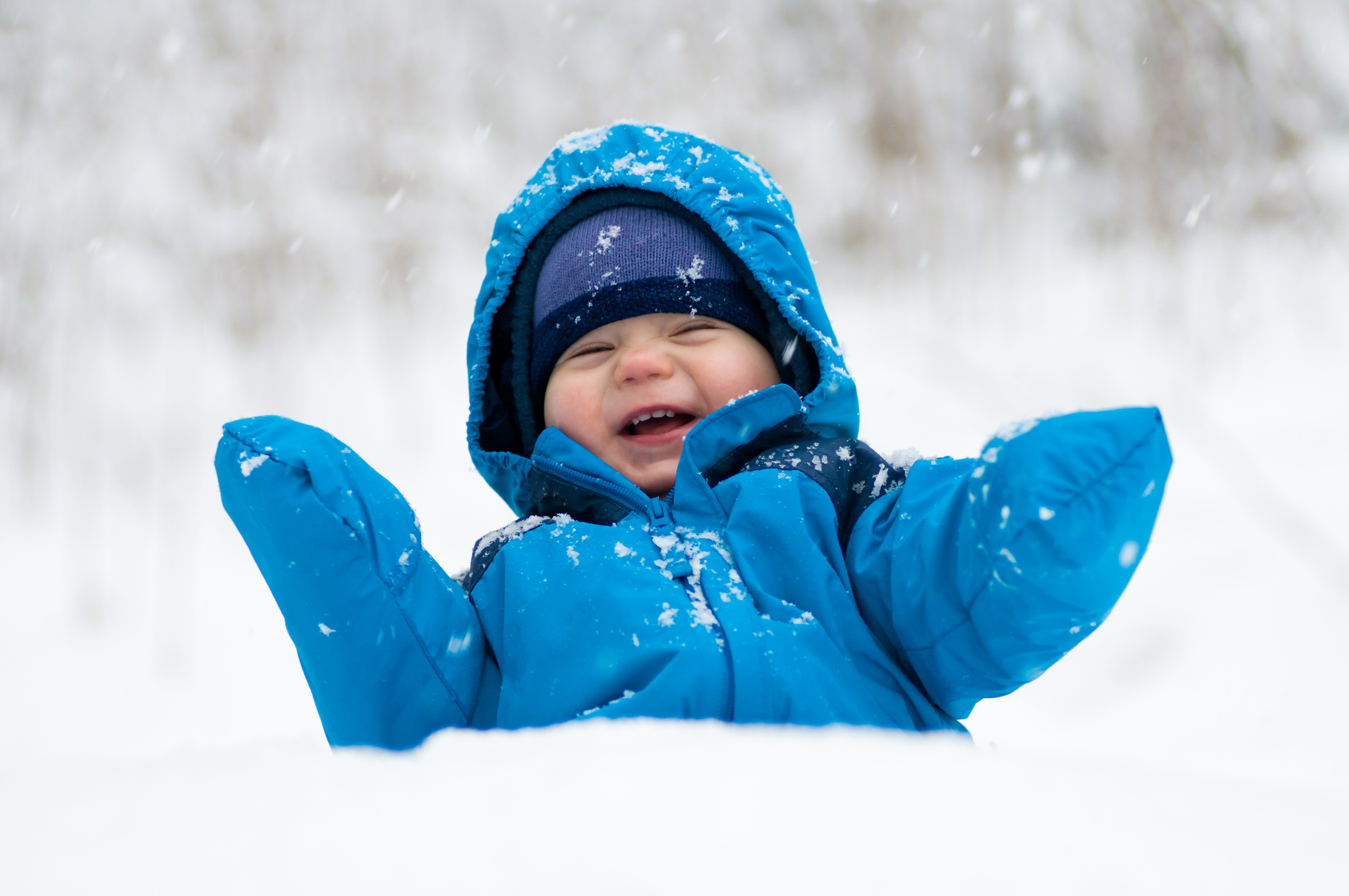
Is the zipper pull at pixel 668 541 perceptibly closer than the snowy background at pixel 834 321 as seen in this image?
No

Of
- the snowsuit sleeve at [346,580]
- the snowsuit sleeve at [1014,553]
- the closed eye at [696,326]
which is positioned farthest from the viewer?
the closed eye at [696,326]

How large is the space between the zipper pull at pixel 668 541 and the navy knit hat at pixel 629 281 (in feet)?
1.17

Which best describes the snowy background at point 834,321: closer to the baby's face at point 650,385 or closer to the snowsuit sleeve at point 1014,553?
the snowsuit sleeve at point 1014,553

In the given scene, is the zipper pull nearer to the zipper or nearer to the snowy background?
the zipper

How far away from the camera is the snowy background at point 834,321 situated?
53 cm

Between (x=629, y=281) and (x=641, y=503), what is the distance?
1.34 feet

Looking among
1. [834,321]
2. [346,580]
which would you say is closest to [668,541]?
[346,580]

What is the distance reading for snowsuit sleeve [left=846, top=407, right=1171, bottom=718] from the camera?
0.77m

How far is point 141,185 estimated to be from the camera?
3.87 metres

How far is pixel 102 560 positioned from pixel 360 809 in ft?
9.94

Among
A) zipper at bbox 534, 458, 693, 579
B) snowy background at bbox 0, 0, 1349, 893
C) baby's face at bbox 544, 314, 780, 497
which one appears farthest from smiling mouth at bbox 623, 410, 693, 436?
snowy background at bbox 0, 0, 1349, 893

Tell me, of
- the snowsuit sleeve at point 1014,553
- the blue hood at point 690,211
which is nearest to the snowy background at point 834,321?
the snowsuit sleeve at point 1014,553

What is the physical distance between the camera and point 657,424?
1282 mm

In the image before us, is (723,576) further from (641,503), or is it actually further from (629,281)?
(629,281)
